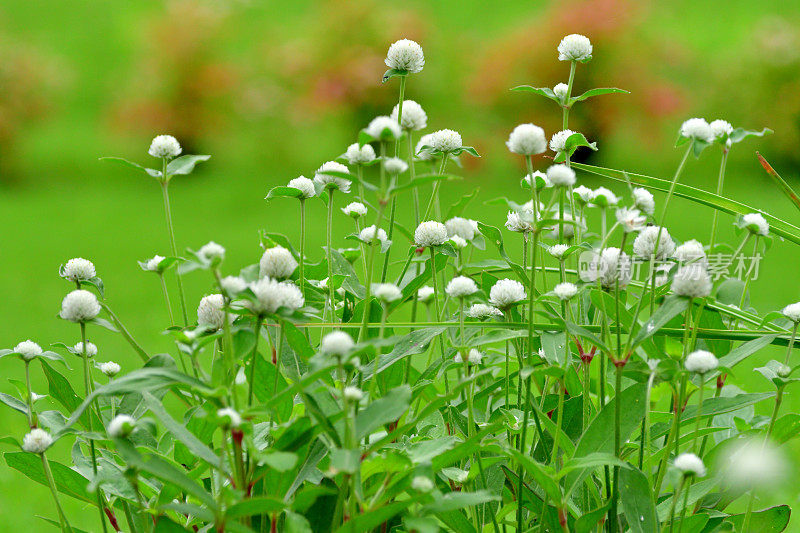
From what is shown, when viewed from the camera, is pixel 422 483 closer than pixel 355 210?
Yes

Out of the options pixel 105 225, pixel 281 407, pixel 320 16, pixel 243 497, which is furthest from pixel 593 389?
pixel 320 16

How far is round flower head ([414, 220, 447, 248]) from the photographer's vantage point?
0.87m

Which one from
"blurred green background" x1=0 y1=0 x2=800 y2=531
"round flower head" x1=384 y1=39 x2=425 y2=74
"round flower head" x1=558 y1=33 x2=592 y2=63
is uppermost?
"round flower head" x1=558 y1=33 x2=592 y2=63

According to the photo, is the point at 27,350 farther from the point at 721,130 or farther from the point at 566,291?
the point at 721,130

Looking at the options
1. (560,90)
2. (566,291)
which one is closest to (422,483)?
(566,291)

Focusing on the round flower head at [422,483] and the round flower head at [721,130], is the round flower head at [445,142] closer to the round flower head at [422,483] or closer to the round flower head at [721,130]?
the round flower head at [721,130]

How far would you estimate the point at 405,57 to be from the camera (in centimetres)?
93

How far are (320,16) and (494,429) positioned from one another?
5611 millimetres

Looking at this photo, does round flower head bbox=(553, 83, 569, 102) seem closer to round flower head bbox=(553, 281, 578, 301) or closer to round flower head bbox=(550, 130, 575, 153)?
round flower head bbox=(550, 130, 575, 153)

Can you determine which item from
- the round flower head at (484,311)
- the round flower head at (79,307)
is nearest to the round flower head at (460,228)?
the round flower head at (484,311)

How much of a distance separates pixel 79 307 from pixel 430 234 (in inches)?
13.2

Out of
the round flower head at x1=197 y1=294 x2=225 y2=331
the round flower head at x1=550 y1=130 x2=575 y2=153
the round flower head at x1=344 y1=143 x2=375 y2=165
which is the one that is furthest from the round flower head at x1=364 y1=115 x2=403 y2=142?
the round flower head at x1=550 y1=130 x2=575 y2=153

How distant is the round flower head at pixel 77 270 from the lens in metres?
0.87

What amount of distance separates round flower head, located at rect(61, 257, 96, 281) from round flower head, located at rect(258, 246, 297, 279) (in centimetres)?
25
